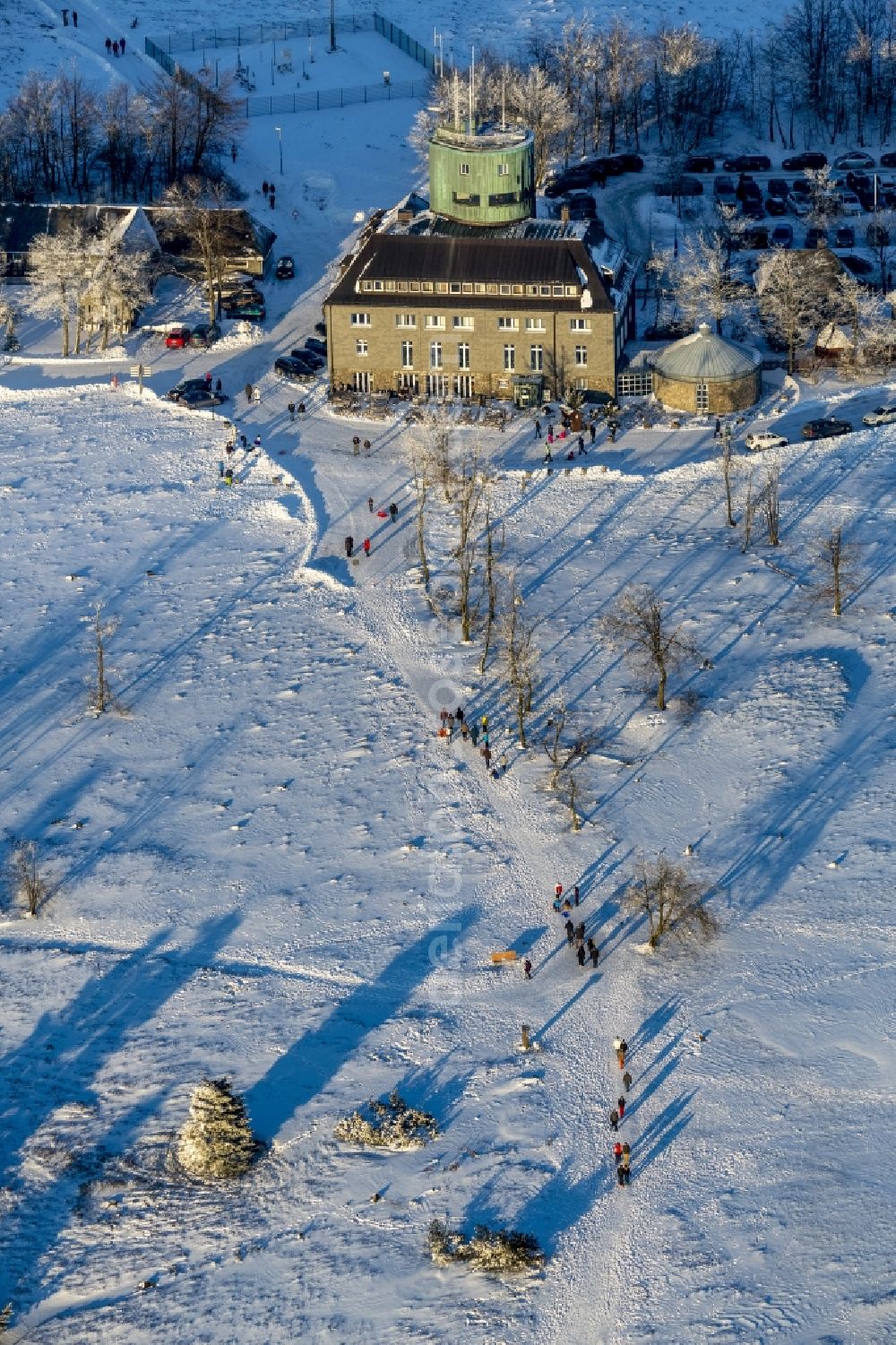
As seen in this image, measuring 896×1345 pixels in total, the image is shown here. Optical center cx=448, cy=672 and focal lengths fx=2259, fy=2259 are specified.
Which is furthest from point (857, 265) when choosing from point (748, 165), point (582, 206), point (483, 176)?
point (483, 176)

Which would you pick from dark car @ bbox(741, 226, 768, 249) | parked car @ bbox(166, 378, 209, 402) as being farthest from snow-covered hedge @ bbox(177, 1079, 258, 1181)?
dark car @ bbox(741, 226, 768, 249)

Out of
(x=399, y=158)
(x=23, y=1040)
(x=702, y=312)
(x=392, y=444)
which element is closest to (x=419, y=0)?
(x=399, y=158)

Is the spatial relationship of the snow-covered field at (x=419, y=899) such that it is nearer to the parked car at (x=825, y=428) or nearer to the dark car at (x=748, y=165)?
the parked car at (x=825, y=428)

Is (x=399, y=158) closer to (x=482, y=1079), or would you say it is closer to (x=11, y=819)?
(x=11, y=819)

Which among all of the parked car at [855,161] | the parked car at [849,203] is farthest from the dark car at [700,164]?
the parked car at [849,203]

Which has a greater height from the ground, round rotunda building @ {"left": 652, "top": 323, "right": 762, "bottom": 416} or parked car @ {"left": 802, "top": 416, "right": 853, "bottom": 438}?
round rotunda building @ {"left": 652, "top": 323, "right": 762, "bottom": 416}

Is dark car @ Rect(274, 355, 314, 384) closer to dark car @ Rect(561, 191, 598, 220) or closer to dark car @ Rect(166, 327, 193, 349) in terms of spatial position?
dark car @ Rect(166, 327, 193, 349)
